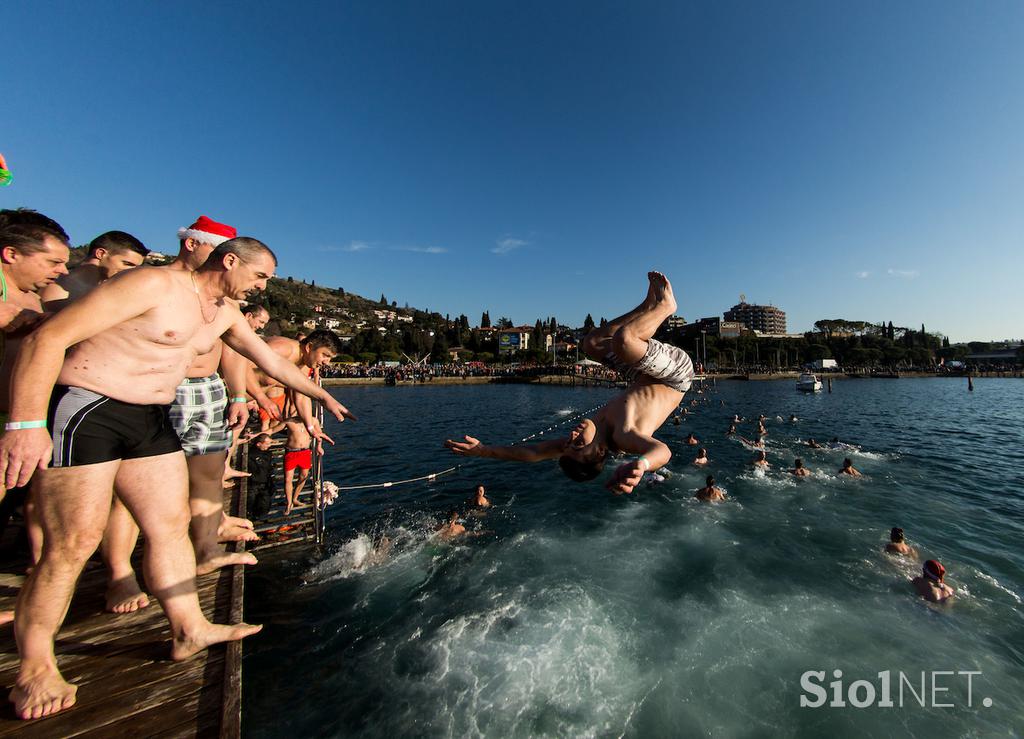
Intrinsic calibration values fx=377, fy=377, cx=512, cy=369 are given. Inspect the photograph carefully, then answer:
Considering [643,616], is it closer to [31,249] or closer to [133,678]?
[133,678]

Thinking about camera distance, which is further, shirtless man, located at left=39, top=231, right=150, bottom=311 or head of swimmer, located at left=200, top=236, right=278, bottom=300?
shirtless man, located at left=39, top=231, right=150, bottom=311

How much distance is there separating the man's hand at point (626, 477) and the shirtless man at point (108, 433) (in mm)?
3251

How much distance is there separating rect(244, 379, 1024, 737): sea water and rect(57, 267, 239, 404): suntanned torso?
5.95 meters

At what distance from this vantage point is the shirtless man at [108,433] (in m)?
2.13

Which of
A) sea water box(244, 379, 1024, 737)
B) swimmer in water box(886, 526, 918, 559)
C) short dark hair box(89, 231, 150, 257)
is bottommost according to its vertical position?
sea water box(244, 379, 1024, 737)

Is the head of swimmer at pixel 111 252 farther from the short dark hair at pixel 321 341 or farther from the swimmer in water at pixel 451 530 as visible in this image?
the swimmer in water at pixel 451 530

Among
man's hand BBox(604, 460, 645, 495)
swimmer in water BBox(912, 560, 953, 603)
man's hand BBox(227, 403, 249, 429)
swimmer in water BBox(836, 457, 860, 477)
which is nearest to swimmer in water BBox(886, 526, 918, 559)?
swimmer in water BBox(912, 560, 953, 603)

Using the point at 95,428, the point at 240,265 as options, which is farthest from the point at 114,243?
the point at 95,428

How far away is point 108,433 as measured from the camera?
251 cm

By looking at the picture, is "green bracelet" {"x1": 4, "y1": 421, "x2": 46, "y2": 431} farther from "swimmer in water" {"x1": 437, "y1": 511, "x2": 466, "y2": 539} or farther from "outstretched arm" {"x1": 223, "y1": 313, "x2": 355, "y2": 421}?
"swimmer in water" {"x1": 437, "y1": 511, "x2": 466, "y2": 539}

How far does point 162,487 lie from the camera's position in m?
2.81

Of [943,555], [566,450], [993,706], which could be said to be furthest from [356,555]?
[943,555]

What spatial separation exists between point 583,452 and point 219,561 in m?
4.69

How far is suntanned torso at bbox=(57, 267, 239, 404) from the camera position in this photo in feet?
8.23
